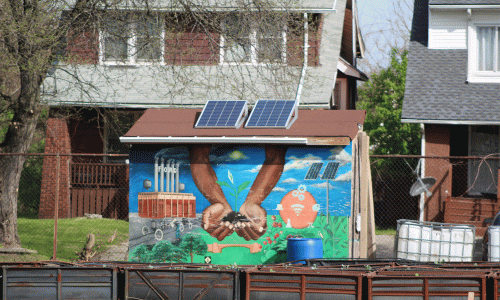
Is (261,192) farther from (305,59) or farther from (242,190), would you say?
(305,59)

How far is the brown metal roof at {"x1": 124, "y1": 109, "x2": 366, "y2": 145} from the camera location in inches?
425

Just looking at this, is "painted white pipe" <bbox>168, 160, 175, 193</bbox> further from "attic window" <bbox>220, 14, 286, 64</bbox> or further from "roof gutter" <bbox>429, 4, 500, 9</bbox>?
"roof gutter" <bbox>429, 4, 500, 9</bbox>

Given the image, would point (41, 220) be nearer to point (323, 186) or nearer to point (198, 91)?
point (198, 91)

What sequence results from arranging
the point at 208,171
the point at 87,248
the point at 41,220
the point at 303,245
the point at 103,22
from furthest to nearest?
the point at 41,220
the point at 103,22
the point at 87,248
the point at 208,171
the point at 303,245

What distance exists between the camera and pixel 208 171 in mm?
11227

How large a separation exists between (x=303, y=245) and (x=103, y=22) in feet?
22.2

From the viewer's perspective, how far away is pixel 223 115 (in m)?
11.5

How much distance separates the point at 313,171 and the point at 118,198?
30.7 ft

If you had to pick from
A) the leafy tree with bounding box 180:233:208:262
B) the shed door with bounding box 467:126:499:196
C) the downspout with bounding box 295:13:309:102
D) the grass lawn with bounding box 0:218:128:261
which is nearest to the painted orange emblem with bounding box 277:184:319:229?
the leafy tree with bounding box 180:233:208:262

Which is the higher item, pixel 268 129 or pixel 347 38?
pixel 347 38

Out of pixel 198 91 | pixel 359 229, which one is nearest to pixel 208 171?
pixel 359 229

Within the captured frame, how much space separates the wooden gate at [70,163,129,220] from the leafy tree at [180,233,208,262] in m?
7.80

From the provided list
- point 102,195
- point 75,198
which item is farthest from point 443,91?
point 75,198

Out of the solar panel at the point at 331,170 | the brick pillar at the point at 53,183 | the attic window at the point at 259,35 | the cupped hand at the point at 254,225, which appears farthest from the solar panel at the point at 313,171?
the brick pillar at the point at 53,183
